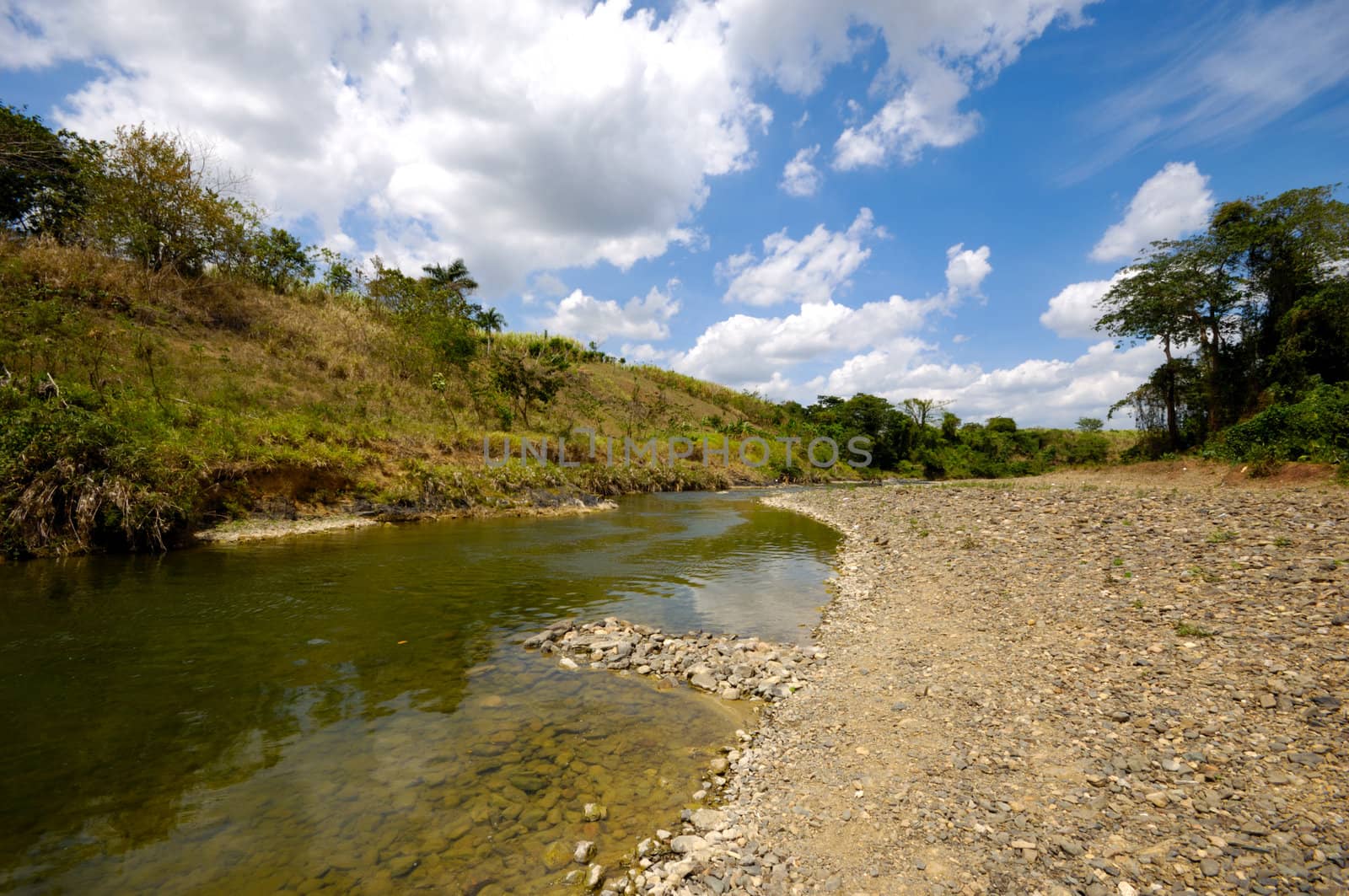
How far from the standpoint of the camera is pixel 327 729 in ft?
19.4

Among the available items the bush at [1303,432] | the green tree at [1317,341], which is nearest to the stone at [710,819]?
the bush at [1303,432]

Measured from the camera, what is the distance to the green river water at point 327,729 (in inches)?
159

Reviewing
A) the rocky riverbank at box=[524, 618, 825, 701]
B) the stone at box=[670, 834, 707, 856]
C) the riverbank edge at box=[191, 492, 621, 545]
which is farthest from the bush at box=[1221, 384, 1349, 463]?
the riverbank edge at box=[191, 492, 621, 545]

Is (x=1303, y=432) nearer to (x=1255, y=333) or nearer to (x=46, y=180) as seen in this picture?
(x=1255, y=333)

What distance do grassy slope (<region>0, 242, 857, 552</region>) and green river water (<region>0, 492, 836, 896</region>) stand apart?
230 centimetres

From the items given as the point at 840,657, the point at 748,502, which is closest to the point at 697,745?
the point at 840,657

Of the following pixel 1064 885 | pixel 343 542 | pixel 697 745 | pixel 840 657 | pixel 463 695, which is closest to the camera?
pixel 1064 885

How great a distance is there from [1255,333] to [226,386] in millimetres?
51517

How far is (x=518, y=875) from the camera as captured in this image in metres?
3.85

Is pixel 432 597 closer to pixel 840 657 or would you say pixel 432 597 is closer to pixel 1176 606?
pixel 840 657

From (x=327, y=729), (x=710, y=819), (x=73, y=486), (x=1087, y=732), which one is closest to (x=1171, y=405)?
(x=1087, y=732)

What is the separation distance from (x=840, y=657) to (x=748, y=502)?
26042mm

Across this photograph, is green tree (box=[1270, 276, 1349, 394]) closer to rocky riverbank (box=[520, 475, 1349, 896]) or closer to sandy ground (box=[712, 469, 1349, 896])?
sandy ground (box=[712, 469, 1349, 896])

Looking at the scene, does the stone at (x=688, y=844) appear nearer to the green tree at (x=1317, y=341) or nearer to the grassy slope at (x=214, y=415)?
the grassy slope at (x=214, y=415)
